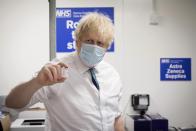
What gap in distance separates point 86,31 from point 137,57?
1.63 m

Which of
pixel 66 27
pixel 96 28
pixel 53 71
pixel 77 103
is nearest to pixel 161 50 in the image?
pixel 66 27

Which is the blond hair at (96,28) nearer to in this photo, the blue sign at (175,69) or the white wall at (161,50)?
the white wall at (161,50)

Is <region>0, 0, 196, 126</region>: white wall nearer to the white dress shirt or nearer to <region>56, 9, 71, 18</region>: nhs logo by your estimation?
<region>56, 9, 71, 18</region>: nhs logo

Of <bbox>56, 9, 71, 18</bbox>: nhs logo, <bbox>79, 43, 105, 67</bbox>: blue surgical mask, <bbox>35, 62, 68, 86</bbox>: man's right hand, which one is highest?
<bbox>56, 9, 71, 18</bbox>: nhs logo

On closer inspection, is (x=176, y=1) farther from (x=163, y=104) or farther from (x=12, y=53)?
(x=12, y=53)

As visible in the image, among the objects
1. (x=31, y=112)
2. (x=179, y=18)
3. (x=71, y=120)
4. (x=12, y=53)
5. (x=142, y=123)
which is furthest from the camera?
(x=179, y=18)

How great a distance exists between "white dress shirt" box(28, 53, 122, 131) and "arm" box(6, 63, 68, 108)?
10 cm

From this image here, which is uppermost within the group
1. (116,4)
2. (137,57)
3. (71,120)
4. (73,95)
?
(116,4)

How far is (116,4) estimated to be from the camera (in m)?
2.40

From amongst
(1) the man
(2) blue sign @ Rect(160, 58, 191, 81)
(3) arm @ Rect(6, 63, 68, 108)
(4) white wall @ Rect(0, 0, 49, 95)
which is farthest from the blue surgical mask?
(2) blue sign @ Rect(160, 58, 191, 81)

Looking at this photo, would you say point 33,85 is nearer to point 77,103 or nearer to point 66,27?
point 77,103

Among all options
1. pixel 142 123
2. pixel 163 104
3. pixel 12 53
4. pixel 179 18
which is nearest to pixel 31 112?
pixel 12 53

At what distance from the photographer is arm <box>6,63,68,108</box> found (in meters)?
0.60

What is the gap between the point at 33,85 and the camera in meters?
0.70
